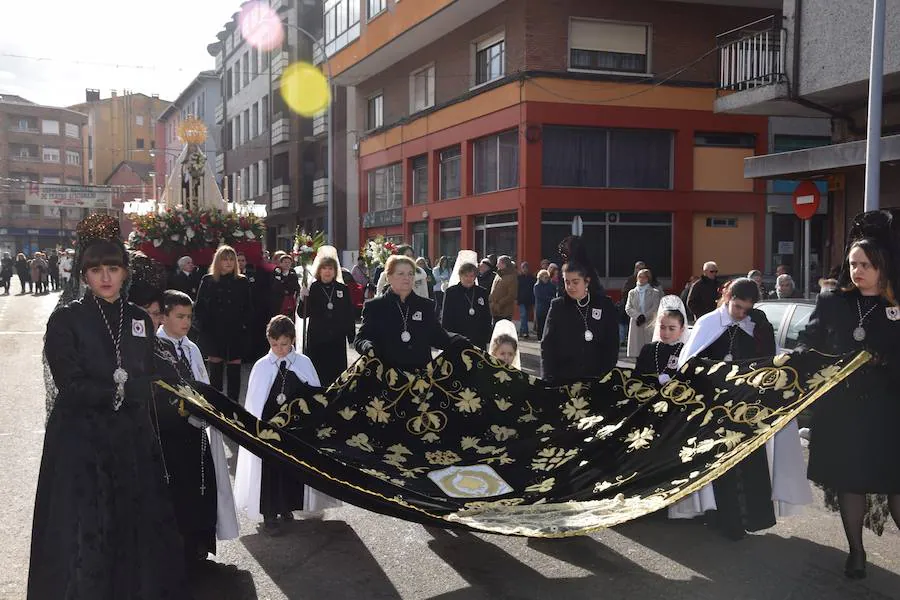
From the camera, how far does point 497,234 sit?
25.3m

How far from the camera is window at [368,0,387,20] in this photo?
29.9 meters

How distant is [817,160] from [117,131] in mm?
90388

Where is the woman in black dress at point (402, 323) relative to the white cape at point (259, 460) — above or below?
above

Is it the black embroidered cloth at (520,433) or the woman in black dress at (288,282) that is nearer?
Result: the black embroidered cloth at (520,433)

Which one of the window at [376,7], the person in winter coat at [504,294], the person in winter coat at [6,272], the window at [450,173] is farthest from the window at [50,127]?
the person in winter coat at [504,294]

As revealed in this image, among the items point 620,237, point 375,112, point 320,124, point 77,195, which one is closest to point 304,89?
point 320,124

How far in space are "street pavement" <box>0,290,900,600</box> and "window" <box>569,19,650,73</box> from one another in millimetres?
18953

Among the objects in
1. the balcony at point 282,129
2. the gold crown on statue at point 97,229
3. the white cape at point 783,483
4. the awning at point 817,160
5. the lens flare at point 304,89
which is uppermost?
the lens flare at point 304,89

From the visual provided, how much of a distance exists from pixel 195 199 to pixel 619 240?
12.8 m

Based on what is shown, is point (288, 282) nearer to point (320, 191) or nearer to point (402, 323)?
point (402, 323)

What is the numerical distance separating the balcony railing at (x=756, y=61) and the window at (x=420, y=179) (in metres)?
11.0

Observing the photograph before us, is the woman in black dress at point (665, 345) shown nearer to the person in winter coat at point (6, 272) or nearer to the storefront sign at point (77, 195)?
the person in winter coat at point (6, 272)

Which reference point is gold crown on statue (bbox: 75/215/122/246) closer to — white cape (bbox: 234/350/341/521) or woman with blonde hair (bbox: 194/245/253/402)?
white cape (bbox: 234/350/341/521)

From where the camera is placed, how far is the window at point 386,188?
32.0 m
